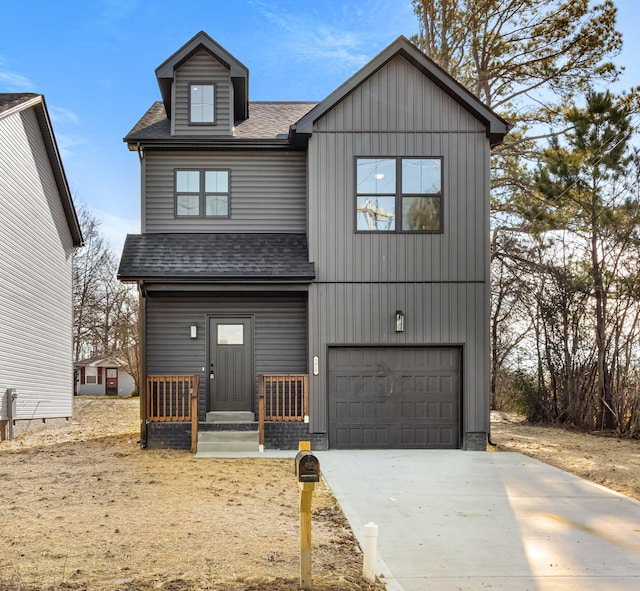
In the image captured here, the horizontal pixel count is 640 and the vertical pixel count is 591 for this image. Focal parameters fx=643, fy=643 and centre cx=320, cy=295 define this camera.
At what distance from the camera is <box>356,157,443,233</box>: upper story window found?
1197 centimetres

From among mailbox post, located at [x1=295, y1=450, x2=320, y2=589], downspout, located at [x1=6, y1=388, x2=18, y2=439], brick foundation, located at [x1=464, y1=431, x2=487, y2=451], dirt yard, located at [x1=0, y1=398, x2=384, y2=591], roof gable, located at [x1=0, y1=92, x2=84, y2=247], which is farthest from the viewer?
roof gable, located at [x1=0, y1=92, x2=84, y2=247]

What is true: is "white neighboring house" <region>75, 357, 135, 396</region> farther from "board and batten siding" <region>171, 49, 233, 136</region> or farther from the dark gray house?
"board and batten siding" <region>171, 49, 233, 136</region>

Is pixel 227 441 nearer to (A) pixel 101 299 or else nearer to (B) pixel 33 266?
(B) pixel 33 266

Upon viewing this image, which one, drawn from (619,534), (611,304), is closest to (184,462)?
(619,534)

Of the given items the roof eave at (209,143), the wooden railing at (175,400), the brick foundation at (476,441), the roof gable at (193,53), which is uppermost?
the roof gable at (193,53)

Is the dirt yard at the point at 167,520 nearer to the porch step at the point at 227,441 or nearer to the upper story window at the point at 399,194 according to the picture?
the porch step at the point at 227,441

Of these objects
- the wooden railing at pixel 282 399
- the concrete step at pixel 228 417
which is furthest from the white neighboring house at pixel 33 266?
the wooden railing at pixel 282 399

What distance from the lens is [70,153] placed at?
31.8m

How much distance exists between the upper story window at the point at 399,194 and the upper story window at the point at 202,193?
9.26 feet

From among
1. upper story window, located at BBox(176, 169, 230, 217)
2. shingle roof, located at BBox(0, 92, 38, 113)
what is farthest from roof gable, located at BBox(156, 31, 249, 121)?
shingle roof, located at BBox(0, 92, 38, 113)

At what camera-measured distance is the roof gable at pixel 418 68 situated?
11.9 m

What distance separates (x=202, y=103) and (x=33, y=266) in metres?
6.56

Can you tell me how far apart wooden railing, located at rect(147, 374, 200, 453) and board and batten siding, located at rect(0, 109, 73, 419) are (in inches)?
170

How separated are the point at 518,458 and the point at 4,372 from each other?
10.9 m
